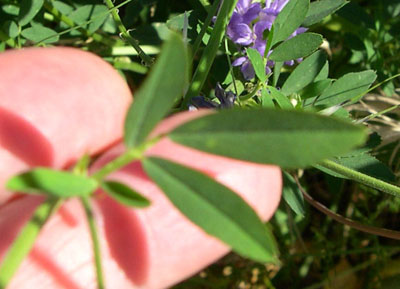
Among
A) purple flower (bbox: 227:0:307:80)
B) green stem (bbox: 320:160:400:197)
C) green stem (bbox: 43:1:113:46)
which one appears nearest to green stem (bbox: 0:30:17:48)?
green stem (bbox: 43:1:113:46)

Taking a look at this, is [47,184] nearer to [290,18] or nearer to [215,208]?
[215,208]

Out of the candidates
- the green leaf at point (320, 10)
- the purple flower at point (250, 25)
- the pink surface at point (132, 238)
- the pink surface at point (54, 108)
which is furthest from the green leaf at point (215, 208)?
the green leaf at point (320, 10)

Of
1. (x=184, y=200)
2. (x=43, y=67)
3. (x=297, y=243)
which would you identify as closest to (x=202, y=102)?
(x=43, y=67)

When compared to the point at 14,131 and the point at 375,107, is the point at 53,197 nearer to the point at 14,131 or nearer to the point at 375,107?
the point at 14,131

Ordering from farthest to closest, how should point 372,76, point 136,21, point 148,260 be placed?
point 136,21, point 372,76, point 148,260

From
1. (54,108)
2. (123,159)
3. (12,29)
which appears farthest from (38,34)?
(123,159)

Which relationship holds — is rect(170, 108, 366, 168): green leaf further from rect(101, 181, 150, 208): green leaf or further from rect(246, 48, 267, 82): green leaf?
rect(246, 48, 267, 82): green leaf
